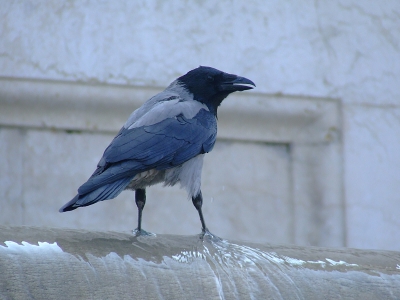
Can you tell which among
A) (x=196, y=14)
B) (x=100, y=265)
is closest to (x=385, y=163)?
(x=196, y=14)

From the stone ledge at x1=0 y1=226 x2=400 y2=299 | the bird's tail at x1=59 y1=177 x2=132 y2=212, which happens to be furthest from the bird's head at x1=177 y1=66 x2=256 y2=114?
the stone ledge at x1=0 y1=226 x2=400 y2=299

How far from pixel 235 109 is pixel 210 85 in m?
1.76

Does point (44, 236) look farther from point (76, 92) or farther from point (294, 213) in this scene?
point (294, 213)

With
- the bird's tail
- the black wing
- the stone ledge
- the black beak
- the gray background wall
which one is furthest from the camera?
the gray background wall

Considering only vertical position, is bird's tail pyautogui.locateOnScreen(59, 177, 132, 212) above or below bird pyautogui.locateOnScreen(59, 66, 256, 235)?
below

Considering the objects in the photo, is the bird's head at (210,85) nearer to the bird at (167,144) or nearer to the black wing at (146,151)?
the bird at (167,144)

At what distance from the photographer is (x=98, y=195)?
129 inches

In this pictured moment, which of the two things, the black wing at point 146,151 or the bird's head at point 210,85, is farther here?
the bird's head at point 210,85

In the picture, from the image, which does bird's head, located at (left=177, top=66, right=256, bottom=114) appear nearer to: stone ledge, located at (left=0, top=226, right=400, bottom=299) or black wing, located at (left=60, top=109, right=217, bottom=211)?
black wing, located at (left=60, top=109, right=217, bottom=211)

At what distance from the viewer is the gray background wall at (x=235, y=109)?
5.72m

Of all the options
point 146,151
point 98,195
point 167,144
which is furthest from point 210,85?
point 98,195

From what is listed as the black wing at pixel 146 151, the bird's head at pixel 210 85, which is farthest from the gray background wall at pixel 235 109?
the black wing at pixel 146 151

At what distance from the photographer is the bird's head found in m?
4.23

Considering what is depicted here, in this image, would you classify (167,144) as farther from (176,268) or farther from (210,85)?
(176,268)
